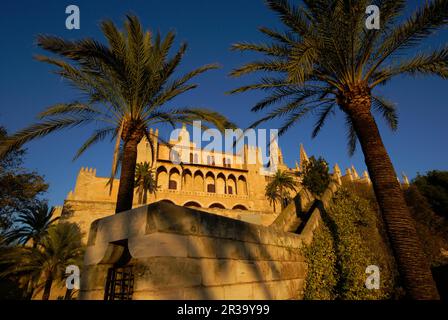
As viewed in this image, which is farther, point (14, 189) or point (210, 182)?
point (210, 182)

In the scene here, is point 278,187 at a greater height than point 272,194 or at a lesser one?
greater

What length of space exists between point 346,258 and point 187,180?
3146 cm

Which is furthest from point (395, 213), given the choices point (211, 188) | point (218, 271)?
point (211, 188)

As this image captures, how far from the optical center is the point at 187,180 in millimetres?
38094

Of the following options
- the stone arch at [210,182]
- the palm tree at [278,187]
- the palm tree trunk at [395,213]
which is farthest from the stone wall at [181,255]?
the stone arch at [210,182]

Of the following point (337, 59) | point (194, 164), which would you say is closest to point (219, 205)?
point (194, 164)

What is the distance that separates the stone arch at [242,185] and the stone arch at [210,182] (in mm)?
4107

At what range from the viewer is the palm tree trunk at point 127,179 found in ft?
20.4

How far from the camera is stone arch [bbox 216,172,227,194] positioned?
3894 centimetres

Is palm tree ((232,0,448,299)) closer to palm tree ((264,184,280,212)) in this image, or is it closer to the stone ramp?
the stone ramp

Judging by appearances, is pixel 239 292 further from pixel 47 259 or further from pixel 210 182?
pixel 210 182

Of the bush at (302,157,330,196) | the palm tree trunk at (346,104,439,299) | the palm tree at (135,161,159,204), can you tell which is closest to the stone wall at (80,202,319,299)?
the palm tree trunk at (346,104,439,299)

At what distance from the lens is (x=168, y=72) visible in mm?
7672
